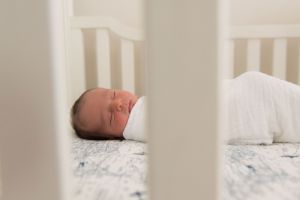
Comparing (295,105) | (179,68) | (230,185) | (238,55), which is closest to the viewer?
(179,68)

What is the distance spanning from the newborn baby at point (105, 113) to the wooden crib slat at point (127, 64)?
13 cm

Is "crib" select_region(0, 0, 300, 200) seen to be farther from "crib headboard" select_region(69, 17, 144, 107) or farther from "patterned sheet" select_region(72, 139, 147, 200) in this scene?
"crib headboard" select_region(69, 17, 144, 107)

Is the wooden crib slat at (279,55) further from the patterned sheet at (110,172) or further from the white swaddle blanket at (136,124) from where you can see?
the patterned sheet at (110,172)

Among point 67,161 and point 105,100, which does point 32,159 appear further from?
point 105,100

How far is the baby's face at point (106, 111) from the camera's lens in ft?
3.11

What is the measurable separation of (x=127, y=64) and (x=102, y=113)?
214 mm

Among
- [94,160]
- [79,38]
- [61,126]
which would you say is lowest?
[94,160]

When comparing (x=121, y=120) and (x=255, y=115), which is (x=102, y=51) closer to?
(x=121, y=120)

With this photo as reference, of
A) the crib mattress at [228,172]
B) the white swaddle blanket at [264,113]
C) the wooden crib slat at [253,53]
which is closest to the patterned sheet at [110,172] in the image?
the crib mattress at [228,172]

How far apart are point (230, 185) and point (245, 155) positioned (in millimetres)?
185

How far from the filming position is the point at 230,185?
468 millimetres

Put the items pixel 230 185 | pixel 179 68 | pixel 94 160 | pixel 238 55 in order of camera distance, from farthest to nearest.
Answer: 1. pixel 238 55
2. pixel 94 160
3. pixel 230 185
4. pixel 179 68

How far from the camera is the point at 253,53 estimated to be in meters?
1.11

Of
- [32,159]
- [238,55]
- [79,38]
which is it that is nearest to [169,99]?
[32,159]
